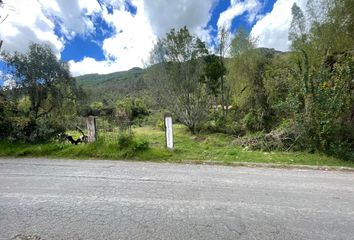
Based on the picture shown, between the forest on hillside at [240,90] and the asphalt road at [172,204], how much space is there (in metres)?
3.60

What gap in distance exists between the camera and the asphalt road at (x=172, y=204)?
3.56 m

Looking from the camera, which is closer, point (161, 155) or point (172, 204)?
point (172, 204)

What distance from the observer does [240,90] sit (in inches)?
1032

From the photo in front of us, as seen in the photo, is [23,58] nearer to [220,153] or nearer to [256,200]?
[220,153]

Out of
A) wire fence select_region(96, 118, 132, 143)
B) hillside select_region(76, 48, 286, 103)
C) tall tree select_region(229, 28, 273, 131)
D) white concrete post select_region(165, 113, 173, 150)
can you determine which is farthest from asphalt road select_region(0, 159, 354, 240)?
hillside select_region(76, 48, 286, 103)

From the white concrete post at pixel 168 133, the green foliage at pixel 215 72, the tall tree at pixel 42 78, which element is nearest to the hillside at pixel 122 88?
the green foliage at pixel 215 72

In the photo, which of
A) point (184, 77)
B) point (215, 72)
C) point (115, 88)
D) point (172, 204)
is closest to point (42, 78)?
point (184, 77)

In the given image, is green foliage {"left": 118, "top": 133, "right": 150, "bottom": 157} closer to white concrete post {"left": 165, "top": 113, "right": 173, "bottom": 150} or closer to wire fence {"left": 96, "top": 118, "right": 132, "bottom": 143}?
wire fence {"left": 96, "top": 118, "right": 132, "bottom": 143}

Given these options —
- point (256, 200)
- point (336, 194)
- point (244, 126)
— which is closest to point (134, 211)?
point (256, 200)

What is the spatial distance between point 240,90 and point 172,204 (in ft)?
75.3

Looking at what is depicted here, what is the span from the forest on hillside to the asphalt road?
11.8 ft

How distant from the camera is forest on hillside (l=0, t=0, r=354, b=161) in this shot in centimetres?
1016

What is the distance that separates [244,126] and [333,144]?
403 inches

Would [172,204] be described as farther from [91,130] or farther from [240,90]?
[240,90]
